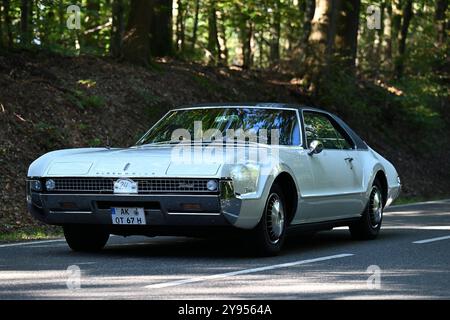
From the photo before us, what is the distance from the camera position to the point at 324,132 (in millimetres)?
11945

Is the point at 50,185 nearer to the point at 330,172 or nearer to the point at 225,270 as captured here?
the point at 225,270

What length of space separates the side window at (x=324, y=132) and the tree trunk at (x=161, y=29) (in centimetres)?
1385

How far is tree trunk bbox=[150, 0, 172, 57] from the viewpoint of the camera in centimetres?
2562

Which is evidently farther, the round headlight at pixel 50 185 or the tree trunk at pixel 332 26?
the tree trunk at pixel 332 26

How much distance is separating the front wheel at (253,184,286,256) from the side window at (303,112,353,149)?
48.6 inches

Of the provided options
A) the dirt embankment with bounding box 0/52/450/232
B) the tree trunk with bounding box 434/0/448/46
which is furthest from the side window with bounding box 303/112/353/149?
the tree trunk with bounding box 434/0/448/46

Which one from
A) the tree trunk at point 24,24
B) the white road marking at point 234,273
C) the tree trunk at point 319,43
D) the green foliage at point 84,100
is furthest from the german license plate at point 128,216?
the tree trunk at point 319,43

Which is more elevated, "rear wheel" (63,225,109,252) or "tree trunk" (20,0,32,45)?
"tree trunk" (20,0,32,45)

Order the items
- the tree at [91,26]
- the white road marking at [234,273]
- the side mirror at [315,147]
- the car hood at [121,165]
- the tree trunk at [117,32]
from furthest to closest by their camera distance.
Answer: the tree at [91,26]
the tree trunk at [117,32]
the side mirror at [315,147]
the car hood at [121,165]
the white road marking at [234,273]

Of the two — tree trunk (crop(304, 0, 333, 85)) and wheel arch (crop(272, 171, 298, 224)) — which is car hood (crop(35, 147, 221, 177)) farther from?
tree trunk (crop(304, 0, 333, 85))

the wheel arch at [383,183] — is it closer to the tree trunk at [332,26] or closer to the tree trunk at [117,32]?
the tree trunk at [117,32]

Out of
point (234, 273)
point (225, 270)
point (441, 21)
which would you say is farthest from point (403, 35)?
point (234, 273)

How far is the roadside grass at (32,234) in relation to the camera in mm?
12523
